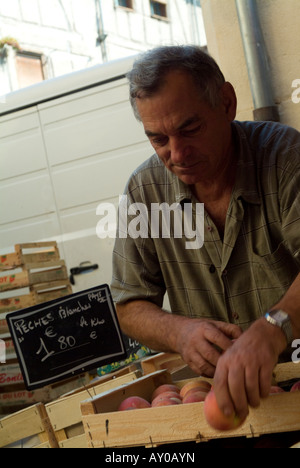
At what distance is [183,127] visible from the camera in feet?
6.47

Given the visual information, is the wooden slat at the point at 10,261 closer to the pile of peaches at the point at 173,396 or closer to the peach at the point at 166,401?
the pile of peaches at the point at 173,396

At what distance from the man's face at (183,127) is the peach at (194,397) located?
66 cm

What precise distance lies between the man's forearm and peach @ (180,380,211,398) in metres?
0.12

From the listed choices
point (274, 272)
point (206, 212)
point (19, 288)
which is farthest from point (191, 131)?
point (19, 288)

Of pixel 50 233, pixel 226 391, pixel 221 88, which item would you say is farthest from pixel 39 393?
pixel 226 391

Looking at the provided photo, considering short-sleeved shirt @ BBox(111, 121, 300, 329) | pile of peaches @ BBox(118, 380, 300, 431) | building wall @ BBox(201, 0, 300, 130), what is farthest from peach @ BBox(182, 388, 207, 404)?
building wall @ BBox(201, 0, 300, 130)

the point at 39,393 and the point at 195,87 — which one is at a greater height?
the point at 195,87

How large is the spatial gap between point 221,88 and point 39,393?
339 cm

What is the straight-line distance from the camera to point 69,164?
632 centimetres

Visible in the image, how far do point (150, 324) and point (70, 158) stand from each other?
4333 mm

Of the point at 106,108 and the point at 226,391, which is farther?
the point at 106,108

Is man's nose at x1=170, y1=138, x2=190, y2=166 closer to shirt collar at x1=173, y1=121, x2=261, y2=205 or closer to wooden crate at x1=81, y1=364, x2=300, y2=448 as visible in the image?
shirt collar at x1=173, y1=121, x2=261, y2=205

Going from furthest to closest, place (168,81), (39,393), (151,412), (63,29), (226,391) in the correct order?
1. (63,29)
2. (39,393)
3. (168,81)
4. (151,412)
5. (226,391)

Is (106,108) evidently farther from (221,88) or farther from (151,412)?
(151,412)
